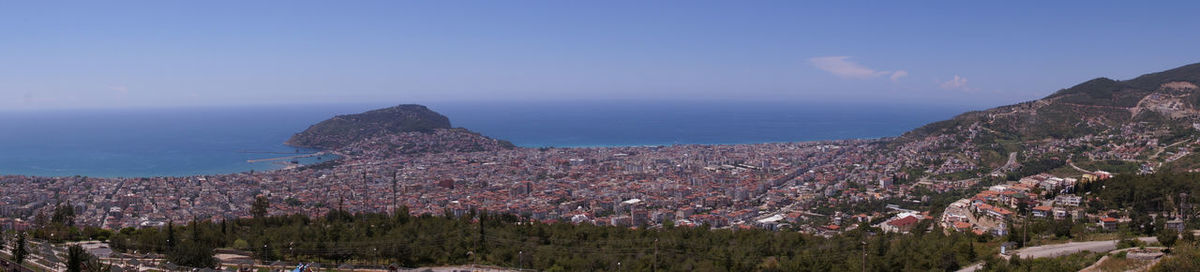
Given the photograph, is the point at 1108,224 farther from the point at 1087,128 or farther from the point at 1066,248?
the point at 1087,128

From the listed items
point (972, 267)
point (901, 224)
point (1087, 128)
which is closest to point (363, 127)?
point (901, 224)

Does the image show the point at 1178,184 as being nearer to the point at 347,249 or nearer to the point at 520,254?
the point at 520,254

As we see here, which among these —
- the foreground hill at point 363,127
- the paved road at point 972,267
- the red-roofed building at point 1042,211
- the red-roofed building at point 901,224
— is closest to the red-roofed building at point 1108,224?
the red-roofed building at point 1042,211

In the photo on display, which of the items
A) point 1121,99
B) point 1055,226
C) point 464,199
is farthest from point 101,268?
point 1121,99

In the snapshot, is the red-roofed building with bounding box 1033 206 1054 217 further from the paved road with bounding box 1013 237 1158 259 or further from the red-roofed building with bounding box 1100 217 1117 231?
the paved road with bounding box 1013 237 1158 259

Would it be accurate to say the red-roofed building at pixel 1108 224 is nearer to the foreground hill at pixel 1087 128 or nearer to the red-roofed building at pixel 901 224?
the red-roofed building at pixel 901 224
